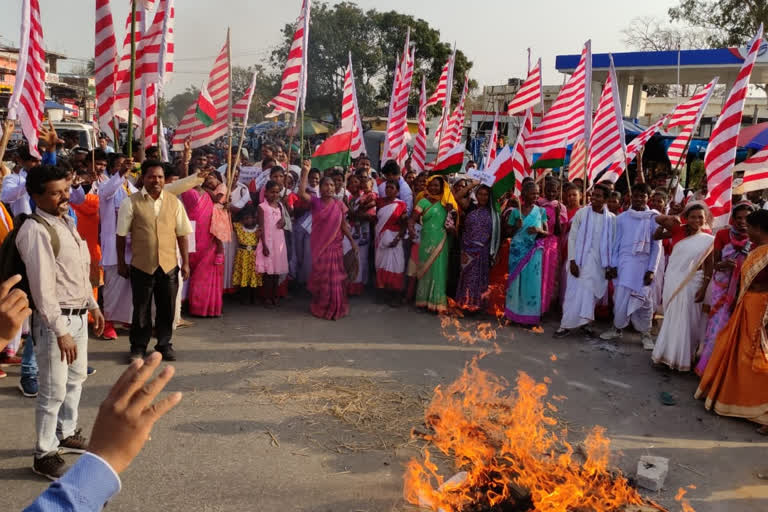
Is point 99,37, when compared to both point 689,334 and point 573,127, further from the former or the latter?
point 689,334

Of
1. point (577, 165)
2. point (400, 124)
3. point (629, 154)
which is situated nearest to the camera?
point (629, 154)

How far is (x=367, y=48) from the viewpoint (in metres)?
36.9

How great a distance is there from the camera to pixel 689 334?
5875 mm

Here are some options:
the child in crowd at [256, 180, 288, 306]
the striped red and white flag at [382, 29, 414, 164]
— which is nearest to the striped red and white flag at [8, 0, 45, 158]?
the child in crowd at [256, 180, 288, 306]

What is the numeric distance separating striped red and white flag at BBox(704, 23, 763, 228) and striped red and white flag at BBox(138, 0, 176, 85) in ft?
20.3

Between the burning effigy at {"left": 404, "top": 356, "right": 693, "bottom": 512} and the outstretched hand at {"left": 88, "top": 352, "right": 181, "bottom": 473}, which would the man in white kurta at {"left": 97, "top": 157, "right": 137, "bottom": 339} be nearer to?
the burning effigy at {"left": 404, "top": 356, "right": 693, "bottom": 512}

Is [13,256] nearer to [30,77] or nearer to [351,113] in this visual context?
[30,77]

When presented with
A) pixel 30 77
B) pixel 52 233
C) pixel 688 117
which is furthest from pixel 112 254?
pixel 688 117

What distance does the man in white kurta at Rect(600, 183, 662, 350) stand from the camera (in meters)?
6.82

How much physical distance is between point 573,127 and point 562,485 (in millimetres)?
5330

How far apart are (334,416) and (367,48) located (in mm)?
35357

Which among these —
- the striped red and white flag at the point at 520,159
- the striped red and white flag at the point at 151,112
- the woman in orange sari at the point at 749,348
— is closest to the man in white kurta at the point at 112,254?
the striped red and white flag at the point at 151,112

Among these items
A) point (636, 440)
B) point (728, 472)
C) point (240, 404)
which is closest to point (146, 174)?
point (240, 404)

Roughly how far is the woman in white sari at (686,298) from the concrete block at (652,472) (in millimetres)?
2215
